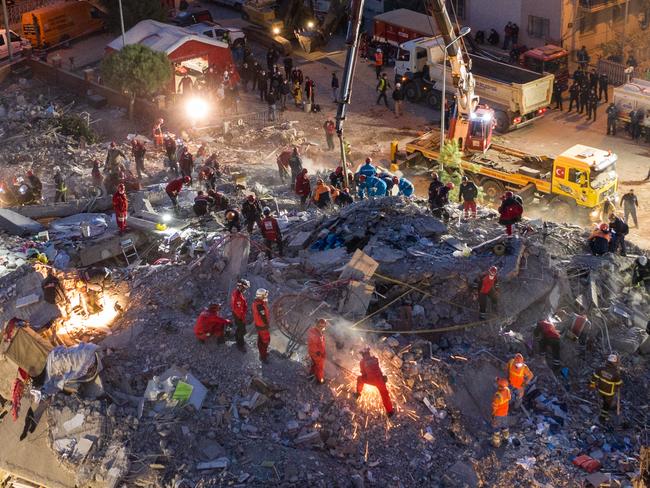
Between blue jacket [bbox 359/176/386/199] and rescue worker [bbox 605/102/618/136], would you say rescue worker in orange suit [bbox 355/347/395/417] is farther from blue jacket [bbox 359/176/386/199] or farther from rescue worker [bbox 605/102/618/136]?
rescue worker [bbox 605/102/618/136]

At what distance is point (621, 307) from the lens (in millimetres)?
20406

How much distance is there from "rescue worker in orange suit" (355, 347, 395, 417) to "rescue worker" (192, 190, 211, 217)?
29.3 feet

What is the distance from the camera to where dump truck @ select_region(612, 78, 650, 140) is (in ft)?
105

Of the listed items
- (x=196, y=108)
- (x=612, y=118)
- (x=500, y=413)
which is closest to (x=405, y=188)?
(x=500, y=413)

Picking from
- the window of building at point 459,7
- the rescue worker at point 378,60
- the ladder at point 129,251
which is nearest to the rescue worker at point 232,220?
the ladder at point 129,251

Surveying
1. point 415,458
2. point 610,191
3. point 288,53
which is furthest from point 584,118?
point 415,458

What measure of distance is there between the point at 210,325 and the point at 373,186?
354 inches

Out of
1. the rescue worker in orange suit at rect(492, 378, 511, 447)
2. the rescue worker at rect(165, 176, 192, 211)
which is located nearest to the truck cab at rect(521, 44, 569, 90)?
the rescue worker at rect(165, 176, 192, 211)

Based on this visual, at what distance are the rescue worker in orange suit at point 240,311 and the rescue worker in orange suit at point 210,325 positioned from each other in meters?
0.28

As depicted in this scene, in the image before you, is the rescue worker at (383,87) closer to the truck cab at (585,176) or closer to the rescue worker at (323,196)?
the truck cab at (585,176)

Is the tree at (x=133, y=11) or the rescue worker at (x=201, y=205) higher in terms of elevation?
the tree at (x=133, y=11)

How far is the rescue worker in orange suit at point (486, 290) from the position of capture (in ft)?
61.1

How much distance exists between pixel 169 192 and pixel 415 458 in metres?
11.8

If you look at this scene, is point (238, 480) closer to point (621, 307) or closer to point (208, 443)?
point (208, 443)
